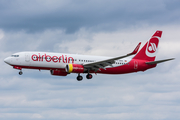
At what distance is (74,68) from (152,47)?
2082 centimetres

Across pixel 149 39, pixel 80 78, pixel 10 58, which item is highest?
pixel 149 39

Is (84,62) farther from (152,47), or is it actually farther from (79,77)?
(152,47)

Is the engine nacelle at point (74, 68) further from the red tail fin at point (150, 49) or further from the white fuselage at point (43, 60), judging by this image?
the red tail fin at point (150, 49)

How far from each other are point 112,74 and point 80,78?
293 inches

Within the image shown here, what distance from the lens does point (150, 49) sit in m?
70.5

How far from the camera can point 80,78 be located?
64312mm

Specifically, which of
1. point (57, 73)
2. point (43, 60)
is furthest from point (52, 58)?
point (57, 73)

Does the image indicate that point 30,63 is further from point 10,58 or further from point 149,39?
point 149,39

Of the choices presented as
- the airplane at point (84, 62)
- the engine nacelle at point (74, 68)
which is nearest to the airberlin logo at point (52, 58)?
the airplane at point (84, 62)

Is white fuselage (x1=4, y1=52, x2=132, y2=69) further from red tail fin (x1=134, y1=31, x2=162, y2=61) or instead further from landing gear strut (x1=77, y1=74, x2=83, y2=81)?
red tail fin (x1=134, y1=31, x2=162, y2=61)

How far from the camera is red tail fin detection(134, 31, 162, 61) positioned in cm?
6944

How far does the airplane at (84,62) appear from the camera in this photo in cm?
5828

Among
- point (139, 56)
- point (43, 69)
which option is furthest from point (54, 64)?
point (139, 56)

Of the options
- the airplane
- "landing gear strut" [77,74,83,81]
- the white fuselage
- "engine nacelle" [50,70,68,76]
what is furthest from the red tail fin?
"engine nacelle" [50,70,68,76]
